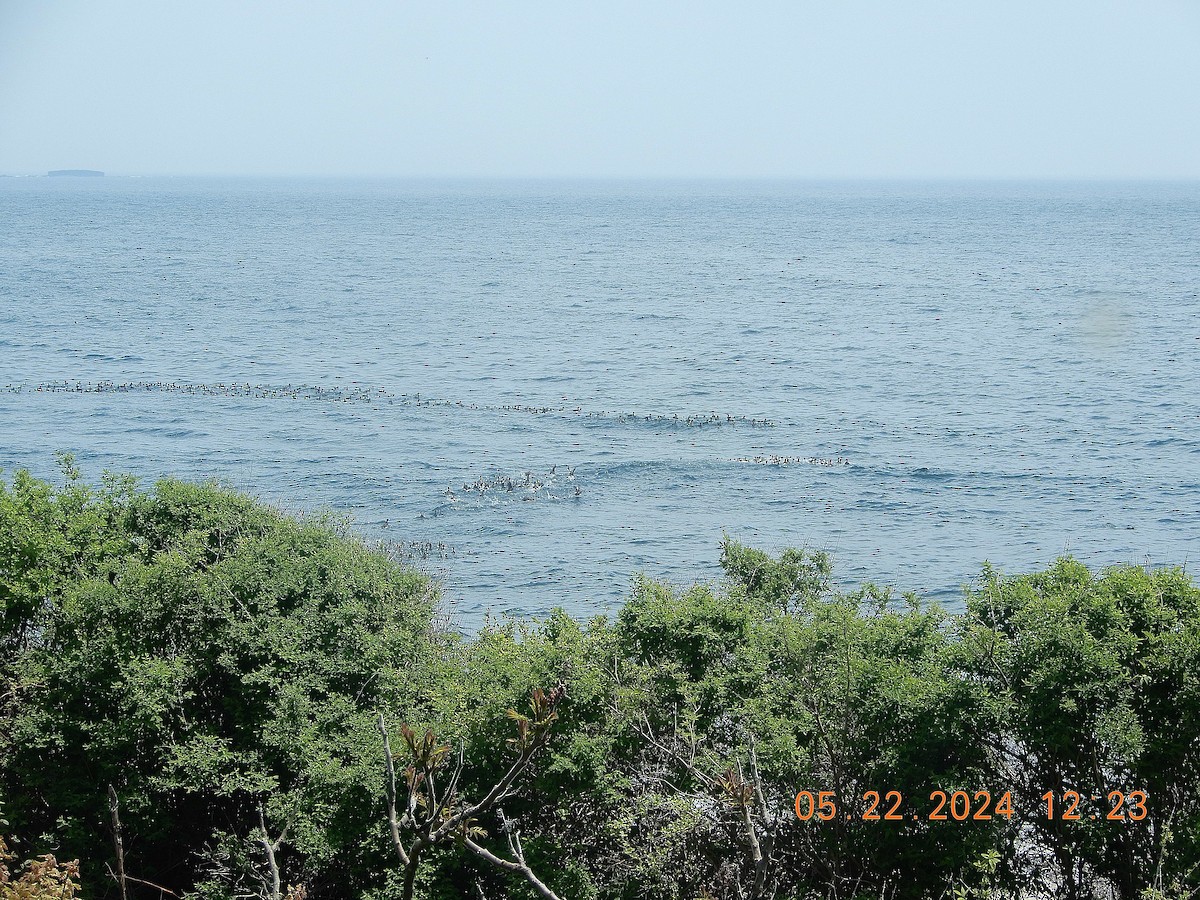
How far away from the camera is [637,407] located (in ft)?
208

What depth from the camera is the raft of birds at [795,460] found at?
174 feet

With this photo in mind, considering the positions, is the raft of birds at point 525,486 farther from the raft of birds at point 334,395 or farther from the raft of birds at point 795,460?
the raft of birds at point 334,395

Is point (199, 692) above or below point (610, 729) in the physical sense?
below

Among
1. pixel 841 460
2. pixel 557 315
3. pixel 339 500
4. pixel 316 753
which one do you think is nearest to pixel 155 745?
pixel 316 753

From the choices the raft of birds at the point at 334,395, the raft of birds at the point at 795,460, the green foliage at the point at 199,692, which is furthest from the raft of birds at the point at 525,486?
the green foliage at the point at 199,692

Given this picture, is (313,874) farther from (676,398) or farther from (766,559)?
(676,398)

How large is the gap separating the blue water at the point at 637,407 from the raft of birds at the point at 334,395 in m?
0.32

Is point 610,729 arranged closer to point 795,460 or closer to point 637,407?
point 795,460

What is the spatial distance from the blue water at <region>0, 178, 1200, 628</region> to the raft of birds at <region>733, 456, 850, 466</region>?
0.27m

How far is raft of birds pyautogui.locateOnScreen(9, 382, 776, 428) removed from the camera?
61062mm
